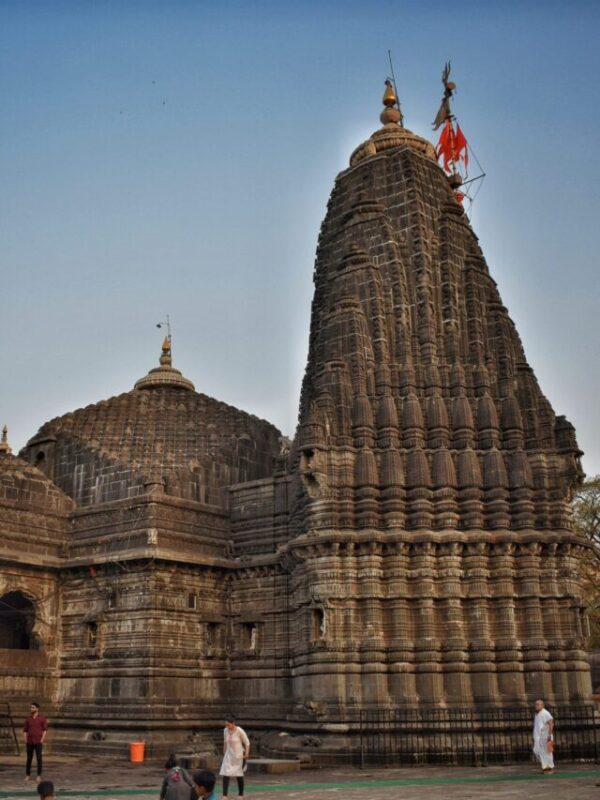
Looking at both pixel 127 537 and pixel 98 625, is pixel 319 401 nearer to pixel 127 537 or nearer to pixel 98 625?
pixel 127 537

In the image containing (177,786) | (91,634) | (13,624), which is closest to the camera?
(177,786)

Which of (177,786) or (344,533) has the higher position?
(344,533)

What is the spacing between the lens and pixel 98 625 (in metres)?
30.1

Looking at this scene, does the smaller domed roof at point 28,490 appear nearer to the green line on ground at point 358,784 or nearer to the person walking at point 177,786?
the green line on ground at point 358,784

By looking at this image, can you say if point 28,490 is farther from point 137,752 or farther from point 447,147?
point 447,147

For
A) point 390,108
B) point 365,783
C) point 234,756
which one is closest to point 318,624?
point 365,783

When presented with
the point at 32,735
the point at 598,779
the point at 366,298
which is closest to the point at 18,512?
the point at 32,735

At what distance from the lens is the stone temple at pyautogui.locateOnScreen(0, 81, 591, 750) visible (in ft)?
85.0

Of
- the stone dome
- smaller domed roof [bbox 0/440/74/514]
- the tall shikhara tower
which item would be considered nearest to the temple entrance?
smaller domed roof [bbox 0/440/74/514]

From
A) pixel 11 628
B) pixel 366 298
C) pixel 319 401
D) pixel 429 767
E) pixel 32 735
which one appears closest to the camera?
pixel 32 735

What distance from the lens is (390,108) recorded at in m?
35.9

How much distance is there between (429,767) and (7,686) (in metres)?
13.9

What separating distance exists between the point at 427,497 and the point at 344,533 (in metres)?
2.72

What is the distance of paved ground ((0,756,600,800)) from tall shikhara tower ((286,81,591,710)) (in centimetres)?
344
